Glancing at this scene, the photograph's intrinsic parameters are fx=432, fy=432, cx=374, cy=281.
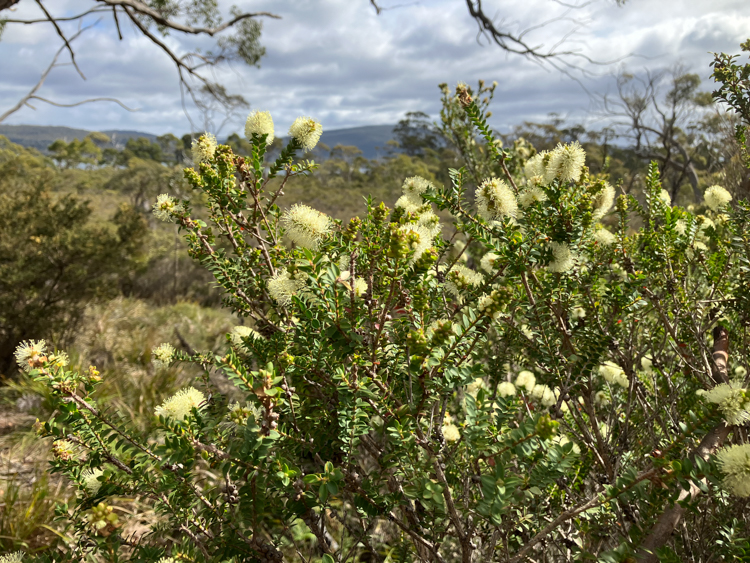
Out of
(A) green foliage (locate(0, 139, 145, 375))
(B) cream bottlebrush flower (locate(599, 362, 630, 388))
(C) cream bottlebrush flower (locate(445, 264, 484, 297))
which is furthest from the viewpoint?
(A) green foliage (locate(0, 139, 145, 375))

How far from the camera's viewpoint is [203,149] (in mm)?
1531

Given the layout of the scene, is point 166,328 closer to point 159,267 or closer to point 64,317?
point 64,317

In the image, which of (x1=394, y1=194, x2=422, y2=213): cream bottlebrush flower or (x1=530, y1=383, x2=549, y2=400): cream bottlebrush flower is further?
(x1=530, y1=383, x2=549, y2=400): cream bottlebrush flower

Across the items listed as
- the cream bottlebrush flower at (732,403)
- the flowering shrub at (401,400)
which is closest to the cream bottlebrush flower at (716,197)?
the flowering shrub at (401,400)

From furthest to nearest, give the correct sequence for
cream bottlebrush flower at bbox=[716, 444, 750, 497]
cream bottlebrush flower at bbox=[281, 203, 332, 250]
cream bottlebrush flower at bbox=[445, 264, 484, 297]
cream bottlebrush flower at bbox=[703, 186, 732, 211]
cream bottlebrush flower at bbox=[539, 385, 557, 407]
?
1. cream bottlebrush flower at bbox=[539, 385, 557, 407]
2. cream bottlebrush flower at bbox=[703, 186, 732, 211]
3. cream bottlebrush flower at bbox=[445, 264, 484, 297]
4. cream bottlebrush flower at bbox=[281, 203, 332, 250]
5. cream bottlebrush flower at bbox=[716, 444, 750, 497]

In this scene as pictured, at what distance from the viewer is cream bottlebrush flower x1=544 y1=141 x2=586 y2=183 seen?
133 cm

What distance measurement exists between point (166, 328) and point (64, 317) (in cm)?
152

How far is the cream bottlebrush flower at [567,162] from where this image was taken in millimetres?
1325

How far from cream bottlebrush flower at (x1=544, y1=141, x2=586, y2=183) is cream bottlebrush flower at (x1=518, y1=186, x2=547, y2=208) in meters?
0.10

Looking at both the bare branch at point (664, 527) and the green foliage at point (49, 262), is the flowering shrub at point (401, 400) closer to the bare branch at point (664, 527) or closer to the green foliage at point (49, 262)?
the bare branch at point (664, 527)

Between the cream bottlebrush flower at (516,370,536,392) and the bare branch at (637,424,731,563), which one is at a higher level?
the bare branch at (637,424,731,563)

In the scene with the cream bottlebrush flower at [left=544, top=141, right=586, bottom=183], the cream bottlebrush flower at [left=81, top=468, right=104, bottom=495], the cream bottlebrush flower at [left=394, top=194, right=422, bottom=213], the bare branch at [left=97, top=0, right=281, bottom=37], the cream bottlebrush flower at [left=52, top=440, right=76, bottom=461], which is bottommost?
the cream bottlebrush flower at [left=81, top=468, right=104, bottom=495]

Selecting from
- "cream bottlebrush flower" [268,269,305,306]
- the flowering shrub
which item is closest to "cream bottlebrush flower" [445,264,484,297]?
the flowering shrub

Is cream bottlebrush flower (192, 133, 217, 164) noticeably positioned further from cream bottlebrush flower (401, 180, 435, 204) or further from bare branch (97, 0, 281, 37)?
bare branch (97, 0, 281, 37)
